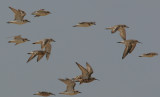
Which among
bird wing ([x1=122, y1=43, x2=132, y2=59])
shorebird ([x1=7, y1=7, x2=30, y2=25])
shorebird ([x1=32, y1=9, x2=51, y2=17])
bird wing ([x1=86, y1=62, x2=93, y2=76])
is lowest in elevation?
bird wing ([x1=86, y1=62, x2=93, y2=76])

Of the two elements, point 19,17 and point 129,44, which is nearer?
point 129,44

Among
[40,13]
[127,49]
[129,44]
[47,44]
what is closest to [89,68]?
[127,49]

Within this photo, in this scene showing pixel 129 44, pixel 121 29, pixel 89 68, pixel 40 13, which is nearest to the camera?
pixel 89 68

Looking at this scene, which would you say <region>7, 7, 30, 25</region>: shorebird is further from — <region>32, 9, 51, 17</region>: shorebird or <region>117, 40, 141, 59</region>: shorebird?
<region>117, 40, 141, 59</region>: shorebird

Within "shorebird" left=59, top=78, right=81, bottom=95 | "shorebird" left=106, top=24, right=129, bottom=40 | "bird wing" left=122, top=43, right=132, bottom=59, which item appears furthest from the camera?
"shorebird" left=106, top=24, right=129, bottom=40

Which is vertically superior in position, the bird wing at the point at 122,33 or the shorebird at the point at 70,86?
the bird wing at the point at 122,33

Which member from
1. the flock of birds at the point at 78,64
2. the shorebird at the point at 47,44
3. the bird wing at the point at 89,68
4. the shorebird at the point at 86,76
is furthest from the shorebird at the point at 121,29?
the shorebird at the point at 86,76

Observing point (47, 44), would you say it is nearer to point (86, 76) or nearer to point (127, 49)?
point (127, 49)

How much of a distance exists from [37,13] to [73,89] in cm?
612

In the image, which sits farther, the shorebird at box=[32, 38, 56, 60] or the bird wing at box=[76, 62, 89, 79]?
the shorebird at box=[32, 38, 56, 60]

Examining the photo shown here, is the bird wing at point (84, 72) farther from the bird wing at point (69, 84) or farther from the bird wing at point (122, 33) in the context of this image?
the bird wing at point (122, 33)

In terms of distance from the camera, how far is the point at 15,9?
153 ft

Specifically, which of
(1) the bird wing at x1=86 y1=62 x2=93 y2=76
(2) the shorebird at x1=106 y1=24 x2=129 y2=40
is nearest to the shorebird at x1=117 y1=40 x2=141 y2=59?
(2) the shorebird at x1=106 y1=24 x2=129 y2=40

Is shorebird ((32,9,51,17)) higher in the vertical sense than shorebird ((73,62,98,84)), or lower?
higher
